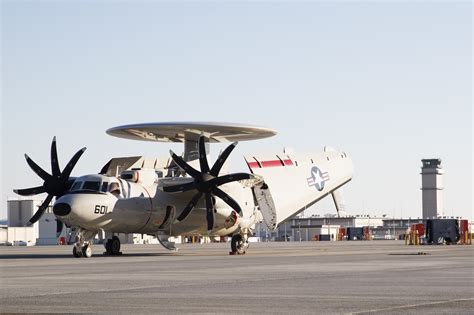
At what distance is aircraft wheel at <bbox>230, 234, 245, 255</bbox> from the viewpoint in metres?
57.4

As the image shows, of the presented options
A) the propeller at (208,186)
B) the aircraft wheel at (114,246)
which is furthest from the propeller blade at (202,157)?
the aircraft wheel at (114,246)

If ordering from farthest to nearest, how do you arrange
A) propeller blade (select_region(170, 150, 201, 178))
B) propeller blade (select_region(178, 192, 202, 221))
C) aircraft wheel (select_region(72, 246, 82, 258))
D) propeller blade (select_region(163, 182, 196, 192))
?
propeller blade (select_region(170, 150, 201, 178)) < propeller blade (select_region(178, 192, 202, 221)) < propeller blade (select_region(163, 182, 196, 192)) < aircraft wheel (select_region(72, 246, 82, 258))

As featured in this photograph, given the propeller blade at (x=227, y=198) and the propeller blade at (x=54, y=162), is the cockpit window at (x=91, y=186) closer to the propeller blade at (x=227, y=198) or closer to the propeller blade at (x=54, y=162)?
the propeller blade at (x=54, y=162)

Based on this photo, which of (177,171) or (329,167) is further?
(329,167)

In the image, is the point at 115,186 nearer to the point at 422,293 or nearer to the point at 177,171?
the point at 177,171

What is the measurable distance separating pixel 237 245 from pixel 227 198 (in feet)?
18.7

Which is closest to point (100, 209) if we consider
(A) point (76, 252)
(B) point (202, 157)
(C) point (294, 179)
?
(A) point (76, 252)

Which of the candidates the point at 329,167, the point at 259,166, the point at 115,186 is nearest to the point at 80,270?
the point at 115,186

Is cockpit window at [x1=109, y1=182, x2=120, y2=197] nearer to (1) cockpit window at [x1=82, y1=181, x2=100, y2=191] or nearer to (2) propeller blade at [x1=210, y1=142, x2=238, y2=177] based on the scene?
(1) cockpit window at [x1=82, y1=181, x2=100, y2=191]

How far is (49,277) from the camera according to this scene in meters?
28.7

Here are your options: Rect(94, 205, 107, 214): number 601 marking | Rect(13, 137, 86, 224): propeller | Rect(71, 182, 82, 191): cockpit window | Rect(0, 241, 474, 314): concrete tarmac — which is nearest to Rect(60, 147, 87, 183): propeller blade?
Rect(13, 137, 86, 224): propeller

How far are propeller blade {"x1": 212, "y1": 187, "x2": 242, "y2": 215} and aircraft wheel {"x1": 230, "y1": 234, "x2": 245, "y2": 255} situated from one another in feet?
15.8

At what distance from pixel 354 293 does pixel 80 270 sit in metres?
14.6

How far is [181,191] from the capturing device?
53.7m
